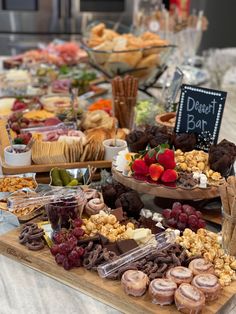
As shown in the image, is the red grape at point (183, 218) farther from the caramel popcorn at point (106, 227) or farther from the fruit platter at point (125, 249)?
the caramel popcorn at point (106, 227)

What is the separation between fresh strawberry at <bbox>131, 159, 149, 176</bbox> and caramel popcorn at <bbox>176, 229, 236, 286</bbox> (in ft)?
0.72

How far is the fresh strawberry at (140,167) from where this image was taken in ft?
4.59

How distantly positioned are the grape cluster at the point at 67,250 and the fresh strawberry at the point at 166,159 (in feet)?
1.02

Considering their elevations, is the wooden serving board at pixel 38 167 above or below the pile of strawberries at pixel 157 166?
below

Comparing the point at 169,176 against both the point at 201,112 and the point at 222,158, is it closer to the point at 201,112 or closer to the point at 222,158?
the point at 222,158

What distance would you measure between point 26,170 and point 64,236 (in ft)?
1.60

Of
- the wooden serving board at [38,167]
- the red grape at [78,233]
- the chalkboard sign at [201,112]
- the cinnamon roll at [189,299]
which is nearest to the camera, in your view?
the cinnamon roll at [189,299]

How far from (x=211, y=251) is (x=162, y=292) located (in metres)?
0.21

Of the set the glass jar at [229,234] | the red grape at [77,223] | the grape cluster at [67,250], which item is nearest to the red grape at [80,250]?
the grape cluster at [67,250]

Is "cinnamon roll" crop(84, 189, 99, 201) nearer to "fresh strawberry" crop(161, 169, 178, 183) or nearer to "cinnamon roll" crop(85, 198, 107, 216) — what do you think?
"cinnamon roll" crop(85, 198, 107, 216)

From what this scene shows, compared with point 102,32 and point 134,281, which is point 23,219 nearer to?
point 134,281

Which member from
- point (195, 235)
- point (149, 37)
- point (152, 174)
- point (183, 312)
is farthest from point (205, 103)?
point (149, 37)

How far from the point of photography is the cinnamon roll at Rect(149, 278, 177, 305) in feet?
3.41

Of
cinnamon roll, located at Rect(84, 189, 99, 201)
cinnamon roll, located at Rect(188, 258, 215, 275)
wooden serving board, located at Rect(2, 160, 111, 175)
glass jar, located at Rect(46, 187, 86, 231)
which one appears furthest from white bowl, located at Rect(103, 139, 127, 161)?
cinnamon roll, located at Rect(188, 258, 215, 275)
